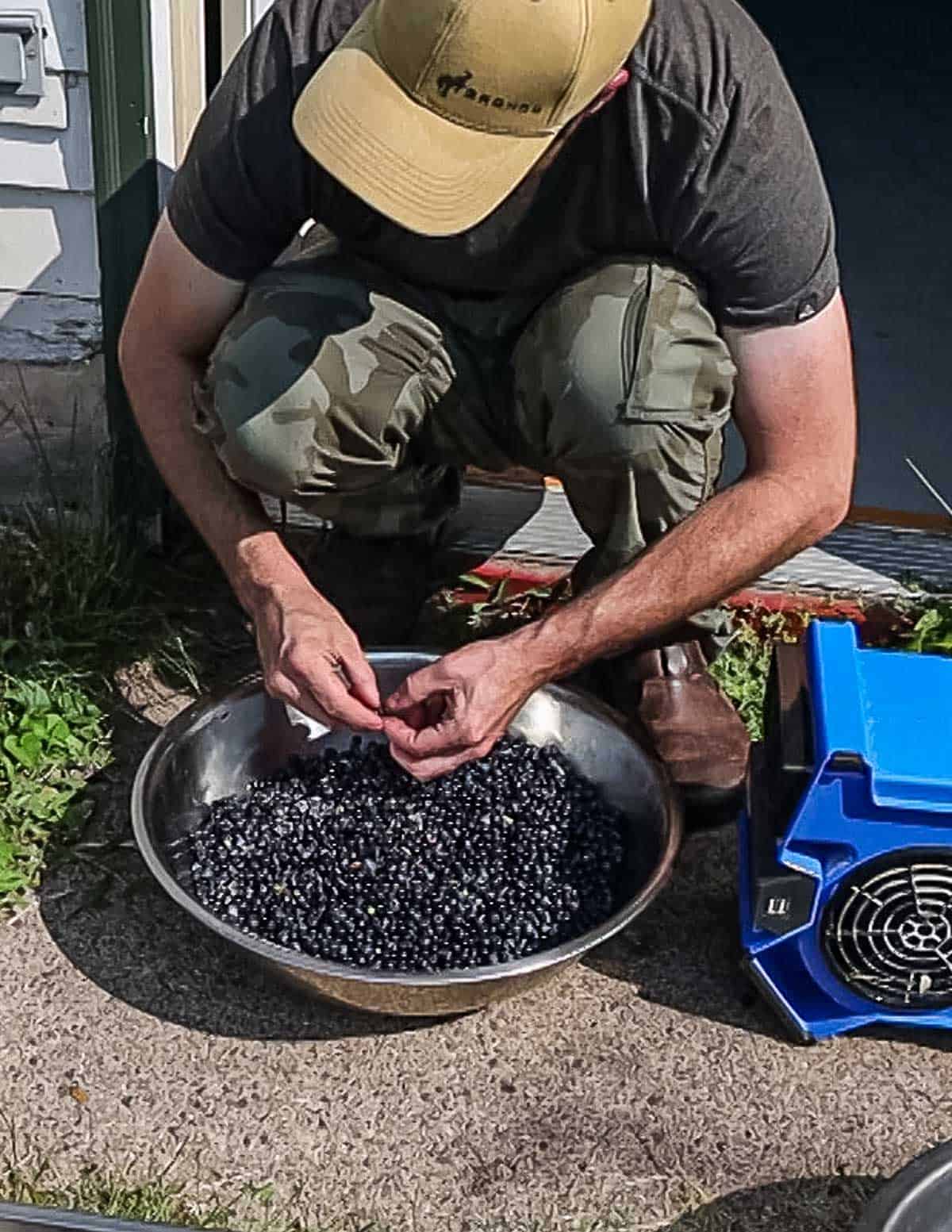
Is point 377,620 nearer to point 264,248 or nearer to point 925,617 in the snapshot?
point 264,248

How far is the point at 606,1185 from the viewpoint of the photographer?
76.5 inches

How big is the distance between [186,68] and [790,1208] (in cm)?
175

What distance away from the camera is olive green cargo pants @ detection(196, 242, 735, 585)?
2146mm

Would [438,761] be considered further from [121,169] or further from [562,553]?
[121,169]

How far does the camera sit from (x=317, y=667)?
2037mm

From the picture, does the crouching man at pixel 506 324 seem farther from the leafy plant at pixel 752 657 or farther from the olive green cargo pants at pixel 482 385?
the leafy plant at pixel 752 657

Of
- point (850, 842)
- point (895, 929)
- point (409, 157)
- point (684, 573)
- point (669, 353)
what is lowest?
point (895, 929)

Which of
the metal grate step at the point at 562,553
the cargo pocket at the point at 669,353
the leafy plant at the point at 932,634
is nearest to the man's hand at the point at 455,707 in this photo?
the cargo pocket at the point at 669,353

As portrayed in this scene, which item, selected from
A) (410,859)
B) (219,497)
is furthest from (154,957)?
(219,497)

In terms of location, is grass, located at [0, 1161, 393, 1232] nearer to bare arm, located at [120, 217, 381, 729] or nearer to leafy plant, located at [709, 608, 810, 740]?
bare arm, located at [120, 217, 381, 729]

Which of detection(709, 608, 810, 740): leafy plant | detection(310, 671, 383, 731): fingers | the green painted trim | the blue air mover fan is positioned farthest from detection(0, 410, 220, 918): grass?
the blue air mover fan

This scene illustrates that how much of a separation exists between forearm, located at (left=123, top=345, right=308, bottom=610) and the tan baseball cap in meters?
0.53

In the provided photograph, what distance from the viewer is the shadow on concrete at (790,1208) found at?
190 centimetres

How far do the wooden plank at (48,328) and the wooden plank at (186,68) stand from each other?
0.30 m
